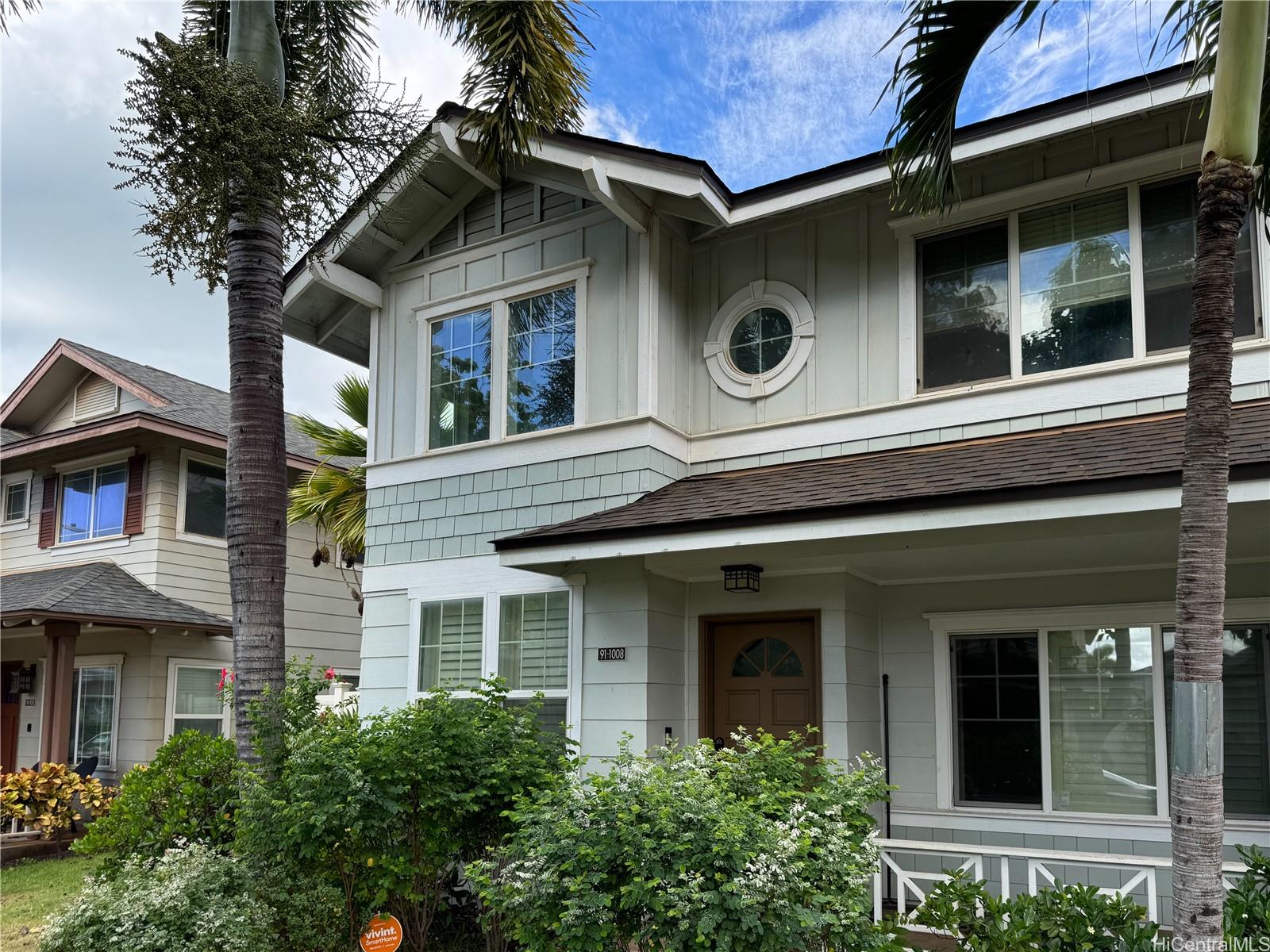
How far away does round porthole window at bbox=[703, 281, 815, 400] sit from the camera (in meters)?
7.98

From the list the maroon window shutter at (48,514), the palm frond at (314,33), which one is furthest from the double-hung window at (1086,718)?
the maroon window shutter at (48,514)

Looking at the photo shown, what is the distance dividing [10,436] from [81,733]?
539 cm

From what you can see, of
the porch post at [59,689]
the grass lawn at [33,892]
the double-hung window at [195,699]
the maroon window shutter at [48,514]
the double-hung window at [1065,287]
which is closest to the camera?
the double-hung window at [1065,287]

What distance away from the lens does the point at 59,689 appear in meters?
12.5

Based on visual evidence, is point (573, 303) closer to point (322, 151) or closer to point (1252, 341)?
point (322, 151)

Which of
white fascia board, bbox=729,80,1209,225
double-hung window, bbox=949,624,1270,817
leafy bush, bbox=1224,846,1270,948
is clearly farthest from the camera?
double-hung window, bbox=949,624,1270,817

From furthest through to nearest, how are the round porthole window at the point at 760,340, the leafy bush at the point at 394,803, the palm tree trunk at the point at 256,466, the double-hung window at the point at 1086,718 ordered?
the round porthole window at the point at 760,340
the palm tree trunk at the point at 256,466
the double-hung window at the point at 1086,718
the leafy bush at the point at 394,803

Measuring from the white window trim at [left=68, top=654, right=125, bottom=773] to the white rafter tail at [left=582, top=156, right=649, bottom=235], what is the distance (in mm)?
10414

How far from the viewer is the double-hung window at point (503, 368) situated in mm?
8500

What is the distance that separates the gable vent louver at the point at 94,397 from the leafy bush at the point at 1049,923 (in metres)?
14.3

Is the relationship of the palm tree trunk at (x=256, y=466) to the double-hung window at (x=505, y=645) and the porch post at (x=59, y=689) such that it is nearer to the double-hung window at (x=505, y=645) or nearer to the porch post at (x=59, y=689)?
the double-hung window at (x=505, y=645)

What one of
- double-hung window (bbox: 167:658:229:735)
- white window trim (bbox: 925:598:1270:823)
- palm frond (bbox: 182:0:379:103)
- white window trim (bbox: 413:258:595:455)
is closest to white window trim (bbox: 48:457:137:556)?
double-hung window (bbox: 167:658:229:735)

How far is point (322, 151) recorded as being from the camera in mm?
6914

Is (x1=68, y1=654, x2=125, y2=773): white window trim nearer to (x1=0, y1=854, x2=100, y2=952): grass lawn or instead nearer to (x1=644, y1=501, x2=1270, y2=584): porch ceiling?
(x1=0, y1=854, x2=100, y2=952): grass lawn
